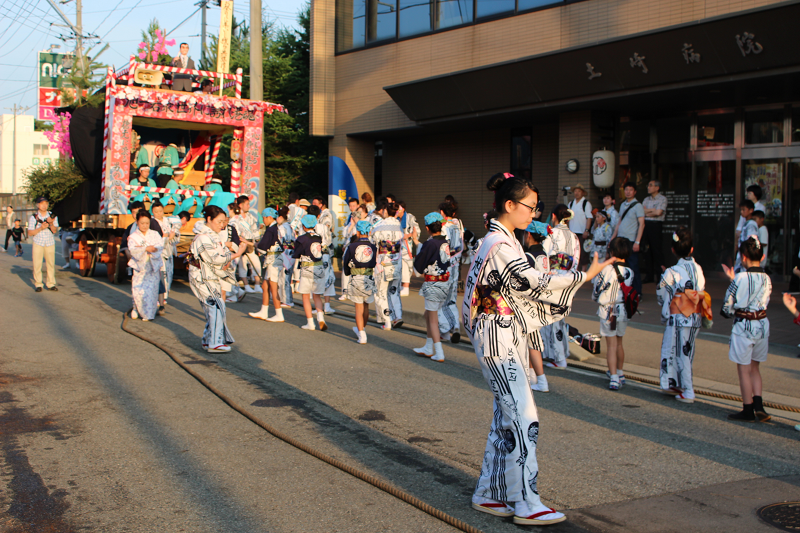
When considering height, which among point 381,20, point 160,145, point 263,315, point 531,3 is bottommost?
point 263,315

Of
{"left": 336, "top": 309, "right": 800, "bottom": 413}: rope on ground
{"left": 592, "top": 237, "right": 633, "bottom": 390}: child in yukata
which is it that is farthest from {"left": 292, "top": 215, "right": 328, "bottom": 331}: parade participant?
{"left": 592, "top": 237, "right": 633, "bottom": 390}: child in yukata

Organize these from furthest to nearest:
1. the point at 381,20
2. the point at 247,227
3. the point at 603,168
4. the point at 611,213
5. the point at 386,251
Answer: the point at 381,20 → the point at 603,168 → the point at 611,213 → the point at 247,227 → the point at 386,251

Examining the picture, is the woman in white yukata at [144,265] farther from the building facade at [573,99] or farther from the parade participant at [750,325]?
the parade participant at [750,325]

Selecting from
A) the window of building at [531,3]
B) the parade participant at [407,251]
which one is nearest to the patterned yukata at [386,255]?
the parade participant at [407,251]

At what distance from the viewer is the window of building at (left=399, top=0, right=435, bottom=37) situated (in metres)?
18.4

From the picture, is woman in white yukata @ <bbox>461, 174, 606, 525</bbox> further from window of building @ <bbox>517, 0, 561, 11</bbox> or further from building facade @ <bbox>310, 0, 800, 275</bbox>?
window of building @ <bbox>517, 0, 561, 11</bbox>

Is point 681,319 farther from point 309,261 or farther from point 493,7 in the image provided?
point 493,7

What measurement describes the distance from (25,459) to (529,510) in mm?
3368

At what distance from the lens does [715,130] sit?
14562 millimetres

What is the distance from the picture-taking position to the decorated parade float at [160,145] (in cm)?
1417

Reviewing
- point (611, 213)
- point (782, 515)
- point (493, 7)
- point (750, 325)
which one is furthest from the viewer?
point (493, 7)

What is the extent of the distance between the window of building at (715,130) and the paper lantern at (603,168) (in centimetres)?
188

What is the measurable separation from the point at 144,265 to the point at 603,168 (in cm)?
929

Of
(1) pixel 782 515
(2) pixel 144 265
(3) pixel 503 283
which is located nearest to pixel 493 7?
(2) pixel 144 265
